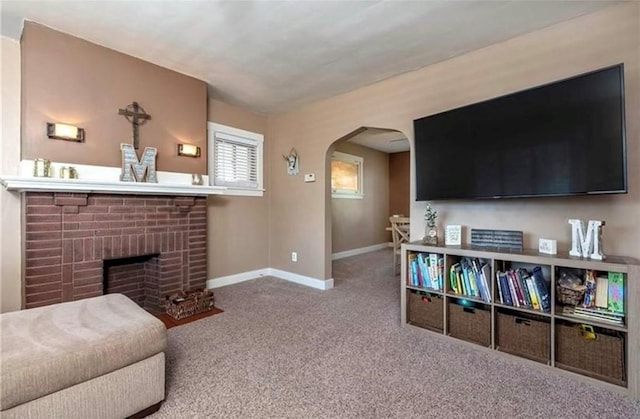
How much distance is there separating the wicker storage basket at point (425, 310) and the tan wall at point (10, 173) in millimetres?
3233

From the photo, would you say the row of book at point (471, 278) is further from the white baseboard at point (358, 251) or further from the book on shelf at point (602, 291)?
the white baseboard at point (358, 251)

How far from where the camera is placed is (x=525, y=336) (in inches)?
77.4

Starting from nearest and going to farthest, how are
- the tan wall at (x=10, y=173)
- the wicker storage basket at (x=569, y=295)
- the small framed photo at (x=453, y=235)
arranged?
the wicker storage basket at (x=569, y=295)
the tan wall at (x=10, y=173)
the small framed photo at (x=453, y=235)

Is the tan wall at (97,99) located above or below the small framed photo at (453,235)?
above

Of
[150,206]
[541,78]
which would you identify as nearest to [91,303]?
[150,206]

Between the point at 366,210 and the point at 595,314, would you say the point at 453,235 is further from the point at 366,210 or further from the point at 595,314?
the point at 366,210

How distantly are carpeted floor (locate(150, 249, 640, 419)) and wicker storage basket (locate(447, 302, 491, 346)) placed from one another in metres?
0.08

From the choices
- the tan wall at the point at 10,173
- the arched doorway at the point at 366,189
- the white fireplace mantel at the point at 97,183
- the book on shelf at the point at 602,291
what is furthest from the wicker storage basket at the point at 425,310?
A: the tan wall at the point at 10,173

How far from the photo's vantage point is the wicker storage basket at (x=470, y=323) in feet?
6.97

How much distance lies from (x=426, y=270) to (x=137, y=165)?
2787mm

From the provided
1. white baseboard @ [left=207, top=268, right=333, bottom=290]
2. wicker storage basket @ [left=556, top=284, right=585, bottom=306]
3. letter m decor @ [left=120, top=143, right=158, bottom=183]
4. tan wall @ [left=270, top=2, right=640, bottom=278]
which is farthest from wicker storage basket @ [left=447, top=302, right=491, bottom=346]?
letter m decor @ [left=120, top=143, right=158, bottom=183]

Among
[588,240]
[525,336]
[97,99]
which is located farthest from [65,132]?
[588,240]

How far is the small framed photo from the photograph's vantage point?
2.44 metres

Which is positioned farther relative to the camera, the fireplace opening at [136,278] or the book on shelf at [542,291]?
the fireplace opening at [136,278]
